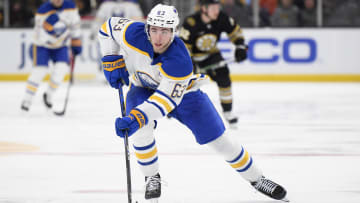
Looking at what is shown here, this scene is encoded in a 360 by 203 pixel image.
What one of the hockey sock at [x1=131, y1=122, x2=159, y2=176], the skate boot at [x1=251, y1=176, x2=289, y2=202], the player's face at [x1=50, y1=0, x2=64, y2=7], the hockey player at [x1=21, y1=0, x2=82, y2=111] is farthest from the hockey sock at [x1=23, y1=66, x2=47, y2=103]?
the skate boot at [x1=251, y1=176, x2=289, y2=202]

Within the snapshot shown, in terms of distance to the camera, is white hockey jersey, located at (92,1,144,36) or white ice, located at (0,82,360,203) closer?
white ice, located at (0,82,360,203)

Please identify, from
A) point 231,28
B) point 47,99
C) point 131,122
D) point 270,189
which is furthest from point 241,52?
point 131,122

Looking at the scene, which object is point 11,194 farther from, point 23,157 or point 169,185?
point 23,157

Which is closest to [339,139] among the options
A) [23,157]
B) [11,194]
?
[23,157]

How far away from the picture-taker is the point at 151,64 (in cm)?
259

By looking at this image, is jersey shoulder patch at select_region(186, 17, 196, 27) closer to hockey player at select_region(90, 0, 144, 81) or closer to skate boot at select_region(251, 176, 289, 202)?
skate boot at select_region(251, 176, 289, 202)

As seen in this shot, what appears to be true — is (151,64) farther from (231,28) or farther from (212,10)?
(231,28)

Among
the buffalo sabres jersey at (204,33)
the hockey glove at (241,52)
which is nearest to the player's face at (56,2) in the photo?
the buffalo sabres jersey at (204,33)

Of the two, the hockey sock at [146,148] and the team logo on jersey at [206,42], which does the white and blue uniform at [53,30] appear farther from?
the hockey sock at [146,148]

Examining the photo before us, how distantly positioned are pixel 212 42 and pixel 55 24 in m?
1.80

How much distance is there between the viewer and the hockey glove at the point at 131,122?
7.73 feet

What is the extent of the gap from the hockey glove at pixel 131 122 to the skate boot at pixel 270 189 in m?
0.71

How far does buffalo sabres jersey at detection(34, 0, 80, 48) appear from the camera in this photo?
6109 mm

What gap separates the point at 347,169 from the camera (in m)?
3.50
